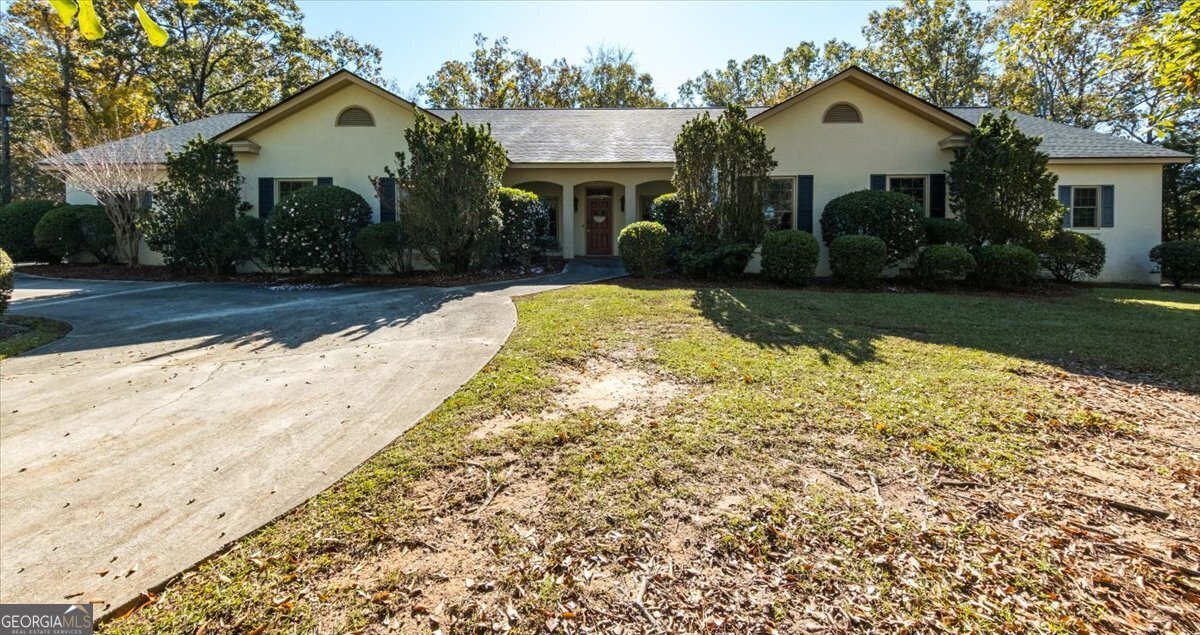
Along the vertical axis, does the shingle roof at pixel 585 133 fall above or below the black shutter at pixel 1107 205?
above

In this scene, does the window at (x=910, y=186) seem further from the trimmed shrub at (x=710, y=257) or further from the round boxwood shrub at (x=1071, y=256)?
the trimmed shrub at (x=710, y=257)

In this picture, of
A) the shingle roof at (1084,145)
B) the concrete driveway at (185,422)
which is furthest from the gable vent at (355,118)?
the shingle roof at (1084,145)

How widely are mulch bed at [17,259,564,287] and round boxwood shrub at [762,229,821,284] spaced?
17.3 feet

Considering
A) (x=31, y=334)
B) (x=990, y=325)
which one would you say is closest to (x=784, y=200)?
(x=990, y=325)

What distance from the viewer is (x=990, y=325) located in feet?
24.0

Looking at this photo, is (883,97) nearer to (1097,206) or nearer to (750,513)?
(1097,206)

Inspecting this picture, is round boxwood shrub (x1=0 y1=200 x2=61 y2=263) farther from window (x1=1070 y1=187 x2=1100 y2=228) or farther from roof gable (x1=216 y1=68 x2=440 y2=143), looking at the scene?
window (x1=1070 y1=187 x2=1100 y2=228)

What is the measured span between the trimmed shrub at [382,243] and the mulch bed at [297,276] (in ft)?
1.48

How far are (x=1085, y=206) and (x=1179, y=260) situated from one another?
7.75 feet

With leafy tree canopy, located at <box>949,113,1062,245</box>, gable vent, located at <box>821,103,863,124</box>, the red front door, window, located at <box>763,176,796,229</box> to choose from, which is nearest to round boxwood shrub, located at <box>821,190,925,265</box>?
leafy tree canopy, located at <box>949,113,1062,245</box>

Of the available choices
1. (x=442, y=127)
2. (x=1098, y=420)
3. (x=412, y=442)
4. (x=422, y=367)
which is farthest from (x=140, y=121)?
(x=1098, y=420)

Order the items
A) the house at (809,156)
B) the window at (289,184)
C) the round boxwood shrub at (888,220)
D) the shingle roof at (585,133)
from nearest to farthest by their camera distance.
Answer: the round boxwood shrub at (888,220) < the house at (809,156) < the window at (289,184) < the shingle roof at (585,133)

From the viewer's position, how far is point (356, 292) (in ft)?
34.8

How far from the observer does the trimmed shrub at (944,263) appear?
10891 mm
